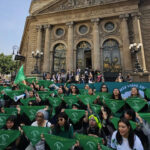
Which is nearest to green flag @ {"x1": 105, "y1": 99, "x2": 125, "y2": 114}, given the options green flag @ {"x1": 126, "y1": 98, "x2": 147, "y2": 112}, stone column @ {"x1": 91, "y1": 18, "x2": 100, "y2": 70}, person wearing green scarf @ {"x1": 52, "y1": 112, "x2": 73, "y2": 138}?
green flag @ {"x1": 126, "y1": 98, "x2": 147, "y2": 112}

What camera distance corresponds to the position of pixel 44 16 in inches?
832

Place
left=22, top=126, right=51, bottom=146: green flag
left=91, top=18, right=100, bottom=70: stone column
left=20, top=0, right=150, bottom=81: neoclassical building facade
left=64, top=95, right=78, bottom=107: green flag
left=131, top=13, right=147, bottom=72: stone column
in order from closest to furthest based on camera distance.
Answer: left=22, top=126, right=51, bottom=146: green flag < left=64, top=95, right=78, bottom=107: green flag < left=131, top=13, right=147, bottom=72: stone column < left=20, top=0, right=150, bottom=81: neoclassical building facade < left=91, top=18, right=100, bottom=70: stone column

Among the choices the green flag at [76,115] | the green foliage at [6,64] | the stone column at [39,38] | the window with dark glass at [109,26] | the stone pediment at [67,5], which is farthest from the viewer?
the green foliage at [6,64]

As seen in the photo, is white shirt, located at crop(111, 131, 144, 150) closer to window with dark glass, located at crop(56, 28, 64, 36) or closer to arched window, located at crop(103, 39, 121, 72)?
arched window, located at crop(103, 39, 121, 72)

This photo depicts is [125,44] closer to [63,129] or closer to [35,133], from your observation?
[63,129]

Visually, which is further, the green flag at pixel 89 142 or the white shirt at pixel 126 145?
the green flag at pixel 89 142

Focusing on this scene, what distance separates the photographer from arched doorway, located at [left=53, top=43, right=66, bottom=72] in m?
19.8

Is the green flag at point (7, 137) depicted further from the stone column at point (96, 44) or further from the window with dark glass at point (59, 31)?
the window with dark glass at point (59, 31)

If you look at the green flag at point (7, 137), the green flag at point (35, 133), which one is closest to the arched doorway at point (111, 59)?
the green flag at point (35, 133)

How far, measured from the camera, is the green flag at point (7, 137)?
10.1 feet

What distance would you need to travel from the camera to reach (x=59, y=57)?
20.3 metres

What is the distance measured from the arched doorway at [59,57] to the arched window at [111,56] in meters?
6.52

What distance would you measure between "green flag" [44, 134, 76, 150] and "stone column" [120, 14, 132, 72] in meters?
15.3

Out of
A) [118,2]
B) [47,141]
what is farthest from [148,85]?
[118,2]
